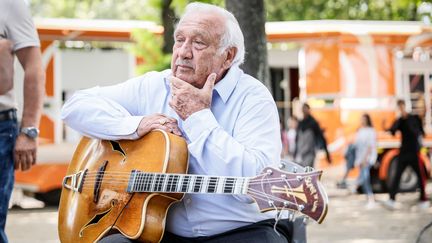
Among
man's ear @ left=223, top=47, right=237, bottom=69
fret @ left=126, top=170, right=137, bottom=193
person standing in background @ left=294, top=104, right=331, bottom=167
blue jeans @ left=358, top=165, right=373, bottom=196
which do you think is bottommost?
blue jeans @ left=358, top=165, right=373, bottom=196

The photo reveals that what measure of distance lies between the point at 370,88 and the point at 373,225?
6064 mm

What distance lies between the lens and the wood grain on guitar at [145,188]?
279 cm

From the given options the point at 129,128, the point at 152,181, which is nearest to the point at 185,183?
the point at 152,181

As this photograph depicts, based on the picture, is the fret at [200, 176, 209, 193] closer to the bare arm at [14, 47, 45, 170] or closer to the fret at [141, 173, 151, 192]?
the fret at [141, 173, 151, 192]

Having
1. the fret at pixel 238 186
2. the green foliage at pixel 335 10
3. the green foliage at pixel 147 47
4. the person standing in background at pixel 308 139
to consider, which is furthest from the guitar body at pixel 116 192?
the green foliage at pixel 335 10

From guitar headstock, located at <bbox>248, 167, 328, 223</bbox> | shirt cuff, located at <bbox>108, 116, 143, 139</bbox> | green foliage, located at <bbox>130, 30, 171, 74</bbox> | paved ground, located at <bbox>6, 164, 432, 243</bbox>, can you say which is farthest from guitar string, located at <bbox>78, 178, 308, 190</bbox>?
green foliage, located at <bbox>130, 30, 171, 74</bbox>

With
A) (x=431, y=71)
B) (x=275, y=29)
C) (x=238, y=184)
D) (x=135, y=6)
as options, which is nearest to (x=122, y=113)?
(x=238, y=184)

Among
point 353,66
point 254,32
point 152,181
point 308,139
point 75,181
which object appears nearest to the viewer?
point 152,181

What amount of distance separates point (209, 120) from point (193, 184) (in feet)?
0.89

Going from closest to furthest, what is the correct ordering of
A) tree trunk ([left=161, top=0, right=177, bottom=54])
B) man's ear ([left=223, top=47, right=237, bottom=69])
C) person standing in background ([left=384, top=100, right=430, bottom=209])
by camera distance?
man's ear ([left=223, top=47, right=237, bottom=69]) < person standing in background ([left=384, top=100, right=430, bottom=209]) < tree trunk ([left=161, top=0, right=177, bottom=54])

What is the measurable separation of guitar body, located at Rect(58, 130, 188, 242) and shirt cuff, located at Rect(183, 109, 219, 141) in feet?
0.22

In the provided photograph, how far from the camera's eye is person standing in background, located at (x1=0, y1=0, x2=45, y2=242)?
152 inches

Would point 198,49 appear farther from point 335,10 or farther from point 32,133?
point 335,10

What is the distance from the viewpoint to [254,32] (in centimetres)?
610
